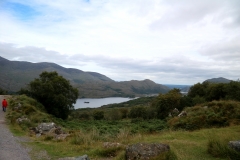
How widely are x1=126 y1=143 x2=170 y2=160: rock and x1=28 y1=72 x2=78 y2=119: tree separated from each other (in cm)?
2701

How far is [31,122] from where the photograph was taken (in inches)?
645

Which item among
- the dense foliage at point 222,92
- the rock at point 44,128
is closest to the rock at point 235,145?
the rock at point 44,128

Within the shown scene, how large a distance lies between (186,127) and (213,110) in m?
3.97

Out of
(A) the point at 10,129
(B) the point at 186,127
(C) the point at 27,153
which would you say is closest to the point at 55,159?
(C) the point at 27,153

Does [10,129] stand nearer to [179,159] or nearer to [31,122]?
[31,122]

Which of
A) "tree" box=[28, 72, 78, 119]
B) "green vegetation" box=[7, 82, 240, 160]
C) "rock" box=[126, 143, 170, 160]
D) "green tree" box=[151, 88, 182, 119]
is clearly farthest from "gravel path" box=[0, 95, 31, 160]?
"green tree" box=[151, 88, 182, 119]

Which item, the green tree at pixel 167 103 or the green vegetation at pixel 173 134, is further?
the green tree at pixel 167 103

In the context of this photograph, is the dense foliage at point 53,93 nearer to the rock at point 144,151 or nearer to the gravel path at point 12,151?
the gravel path at point 12,151

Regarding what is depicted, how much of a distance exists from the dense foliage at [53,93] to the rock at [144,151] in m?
27.0

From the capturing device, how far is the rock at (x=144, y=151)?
607 centimetres

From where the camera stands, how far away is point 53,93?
105ft

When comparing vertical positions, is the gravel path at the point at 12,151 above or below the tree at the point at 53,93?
below

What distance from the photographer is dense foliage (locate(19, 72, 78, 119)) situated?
31484 mm

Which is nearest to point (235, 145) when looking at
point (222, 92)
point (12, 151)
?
point (12, 151)
